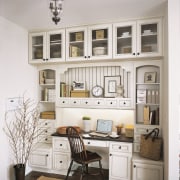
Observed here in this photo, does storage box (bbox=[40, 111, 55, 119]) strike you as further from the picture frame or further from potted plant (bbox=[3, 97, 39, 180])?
the picture frame

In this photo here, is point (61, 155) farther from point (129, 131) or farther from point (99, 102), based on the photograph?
point (129, 131)

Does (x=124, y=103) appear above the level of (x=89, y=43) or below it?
below

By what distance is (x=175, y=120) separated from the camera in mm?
2299

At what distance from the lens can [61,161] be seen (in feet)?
10.9

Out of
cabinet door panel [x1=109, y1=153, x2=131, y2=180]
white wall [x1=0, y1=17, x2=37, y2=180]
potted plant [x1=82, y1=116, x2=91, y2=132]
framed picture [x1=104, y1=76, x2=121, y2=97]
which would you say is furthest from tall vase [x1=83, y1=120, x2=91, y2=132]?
white wall [x1=0, y1=17, x2=37, y2=180]

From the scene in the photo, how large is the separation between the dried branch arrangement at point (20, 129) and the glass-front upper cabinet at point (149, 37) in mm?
2139

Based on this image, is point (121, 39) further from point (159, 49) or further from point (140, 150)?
point (140, 150)

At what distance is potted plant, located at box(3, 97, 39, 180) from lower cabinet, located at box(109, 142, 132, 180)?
1.35 m

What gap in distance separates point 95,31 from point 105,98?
1.13m

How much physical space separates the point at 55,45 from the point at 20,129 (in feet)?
5.10

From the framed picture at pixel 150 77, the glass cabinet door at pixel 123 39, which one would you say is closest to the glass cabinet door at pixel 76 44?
the glass cabinet door at pixel 123 39

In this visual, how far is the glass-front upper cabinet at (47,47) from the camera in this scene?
3322mm

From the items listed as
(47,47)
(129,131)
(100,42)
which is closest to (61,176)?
(129,131)

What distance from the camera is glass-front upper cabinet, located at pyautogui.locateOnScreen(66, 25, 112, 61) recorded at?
309 cm
